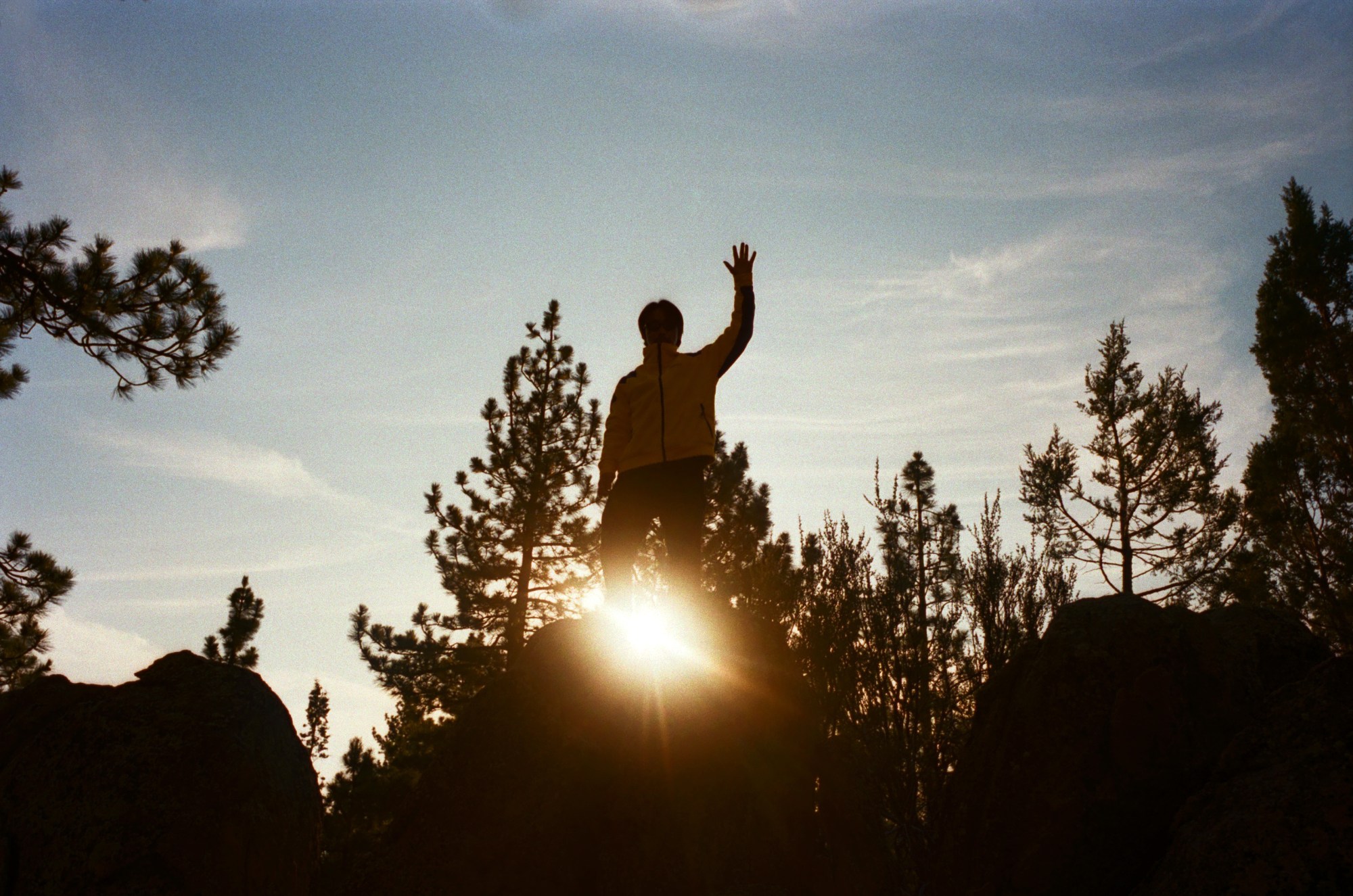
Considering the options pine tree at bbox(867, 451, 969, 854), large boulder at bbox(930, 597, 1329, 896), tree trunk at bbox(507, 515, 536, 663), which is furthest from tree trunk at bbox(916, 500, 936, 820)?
tree trunk at bbox(507, 515, 536, 663)

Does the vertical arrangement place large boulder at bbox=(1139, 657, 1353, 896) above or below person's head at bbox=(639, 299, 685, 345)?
below

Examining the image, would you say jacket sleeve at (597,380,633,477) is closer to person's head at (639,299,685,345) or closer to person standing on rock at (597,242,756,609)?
person standing on rock at (597,242,756,609)

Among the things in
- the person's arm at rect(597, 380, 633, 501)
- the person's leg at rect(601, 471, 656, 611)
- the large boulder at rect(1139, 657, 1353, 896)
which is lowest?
the large boulder at rect(1139, 657, 1353, 896)

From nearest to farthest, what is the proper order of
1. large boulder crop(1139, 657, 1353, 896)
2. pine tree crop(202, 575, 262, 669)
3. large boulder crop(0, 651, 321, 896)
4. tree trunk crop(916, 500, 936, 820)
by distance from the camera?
large boulder crop(1139, 657, 1353, 896), large boulder crop(0, 651, 321, 896), tree trunk crop(916, 500, 936, 820), pine tree crop(202, 575, 262, 669)

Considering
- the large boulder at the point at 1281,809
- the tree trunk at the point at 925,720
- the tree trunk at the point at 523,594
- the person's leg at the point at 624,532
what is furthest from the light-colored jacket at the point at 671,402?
the tree trunk at the point at 523,594

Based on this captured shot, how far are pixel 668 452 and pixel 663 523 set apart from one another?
472 mm

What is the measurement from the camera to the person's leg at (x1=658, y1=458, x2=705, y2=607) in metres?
5.45

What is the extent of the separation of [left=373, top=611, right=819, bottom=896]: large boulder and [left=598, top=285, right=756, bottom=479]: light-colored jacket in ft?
3.54

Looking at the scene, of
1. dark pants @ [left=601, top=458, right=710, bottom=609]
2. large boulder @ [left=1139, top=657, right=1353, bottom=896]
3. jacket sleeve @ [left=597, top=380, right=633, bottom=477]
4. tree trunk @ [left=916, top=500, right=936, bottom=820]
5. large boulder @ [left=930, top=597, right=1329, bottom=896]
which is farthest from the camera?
tree trunk @ [left=916, top=500, right=936, bottom=820]

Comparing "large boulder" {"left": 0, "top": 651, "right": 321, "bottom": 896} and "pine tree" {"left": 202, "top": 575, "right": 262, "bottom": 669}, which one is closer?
"large boulder" {"left": 0, "top": 651, "right": 321, "bottom": 896}

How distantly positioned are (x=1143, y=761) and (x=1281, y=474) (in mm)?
20033

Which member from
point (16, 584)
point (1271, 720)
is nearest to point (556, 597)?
point (16, 584)

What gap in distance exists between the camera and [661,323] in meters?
5.83

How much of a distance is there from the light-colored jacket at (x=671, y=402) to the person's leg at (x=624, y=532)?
145 millimetres
